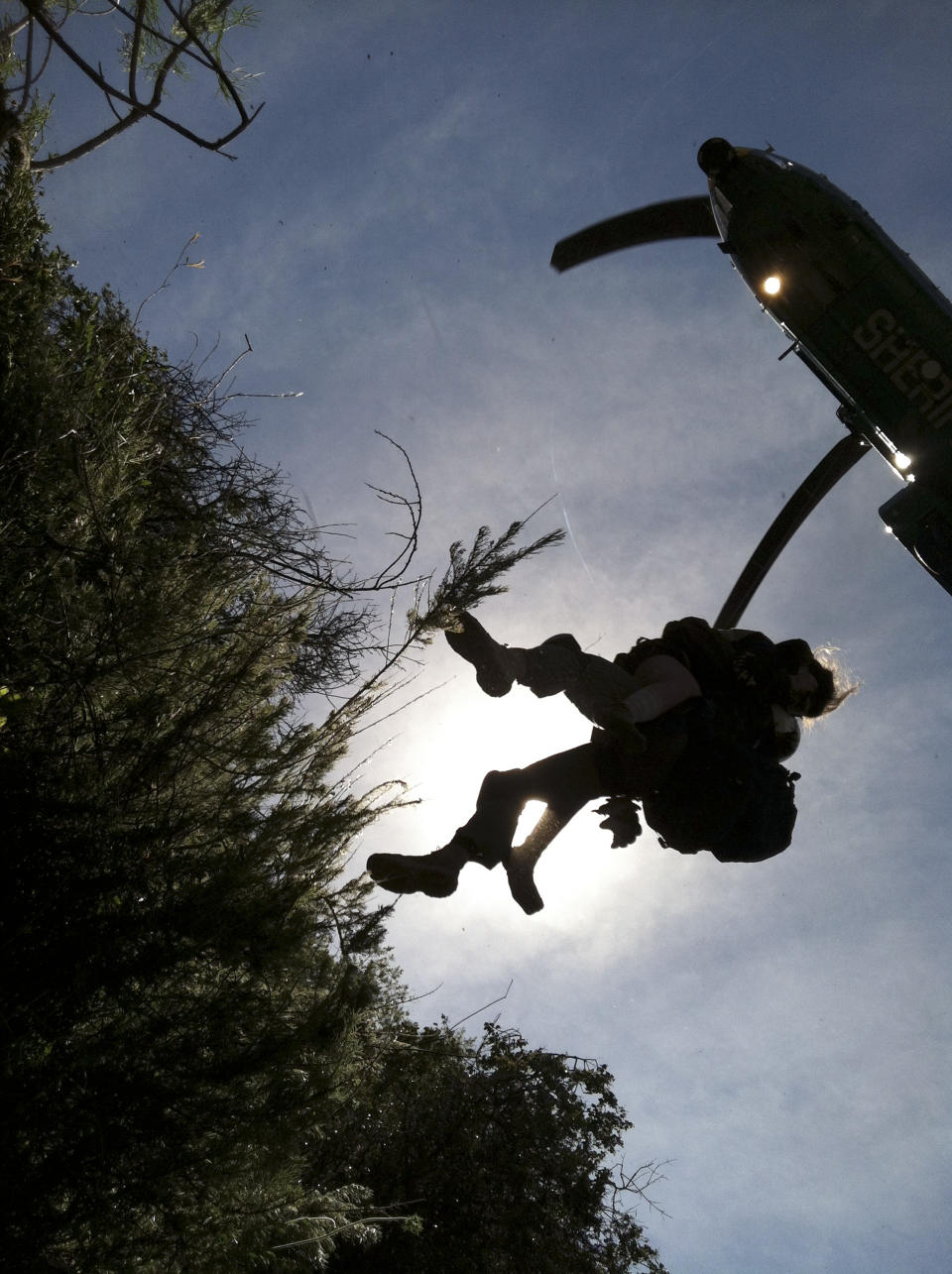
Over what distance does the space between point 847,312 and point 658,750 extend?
6389mm

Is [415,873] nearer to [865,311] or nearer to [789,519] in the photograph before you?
[789,519]

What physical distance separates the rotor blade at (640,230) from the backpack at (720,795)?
18.4 ft

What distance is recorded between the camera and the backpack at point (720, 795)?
336 cm

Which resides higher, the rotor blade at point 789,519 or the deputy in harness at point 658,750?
the rotor blade at point 789,519

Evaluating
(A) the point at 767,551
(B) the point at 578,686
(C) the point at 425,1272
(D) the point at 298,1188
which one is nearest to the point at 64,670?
(B) the point at 578,686

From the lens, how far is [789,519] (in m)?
7.84

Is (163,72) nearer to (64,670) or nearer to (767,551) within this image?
(64,670)

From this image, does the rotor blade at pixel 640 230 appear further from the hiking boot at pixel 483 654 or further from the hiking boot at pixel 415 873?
the hiking boot at pixel 415 873

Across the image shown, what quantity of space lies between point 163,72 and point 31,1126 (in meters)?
4.62

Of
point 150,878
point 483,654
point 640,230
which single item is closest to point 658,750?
point 483,654

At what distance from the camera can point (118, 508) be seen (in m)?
3.48

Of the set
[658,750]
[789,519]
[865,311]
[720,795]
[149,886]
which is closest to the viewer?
[149,886]

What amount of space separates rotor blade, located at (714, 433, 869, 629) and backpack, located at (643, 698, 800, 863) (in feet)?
13.2

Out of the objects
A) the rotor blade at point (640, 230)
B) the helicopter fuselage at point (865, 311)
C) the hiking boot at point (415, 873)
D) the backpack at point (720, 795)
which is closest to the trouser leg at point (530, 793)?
the hiking boot at point (415, 873)
